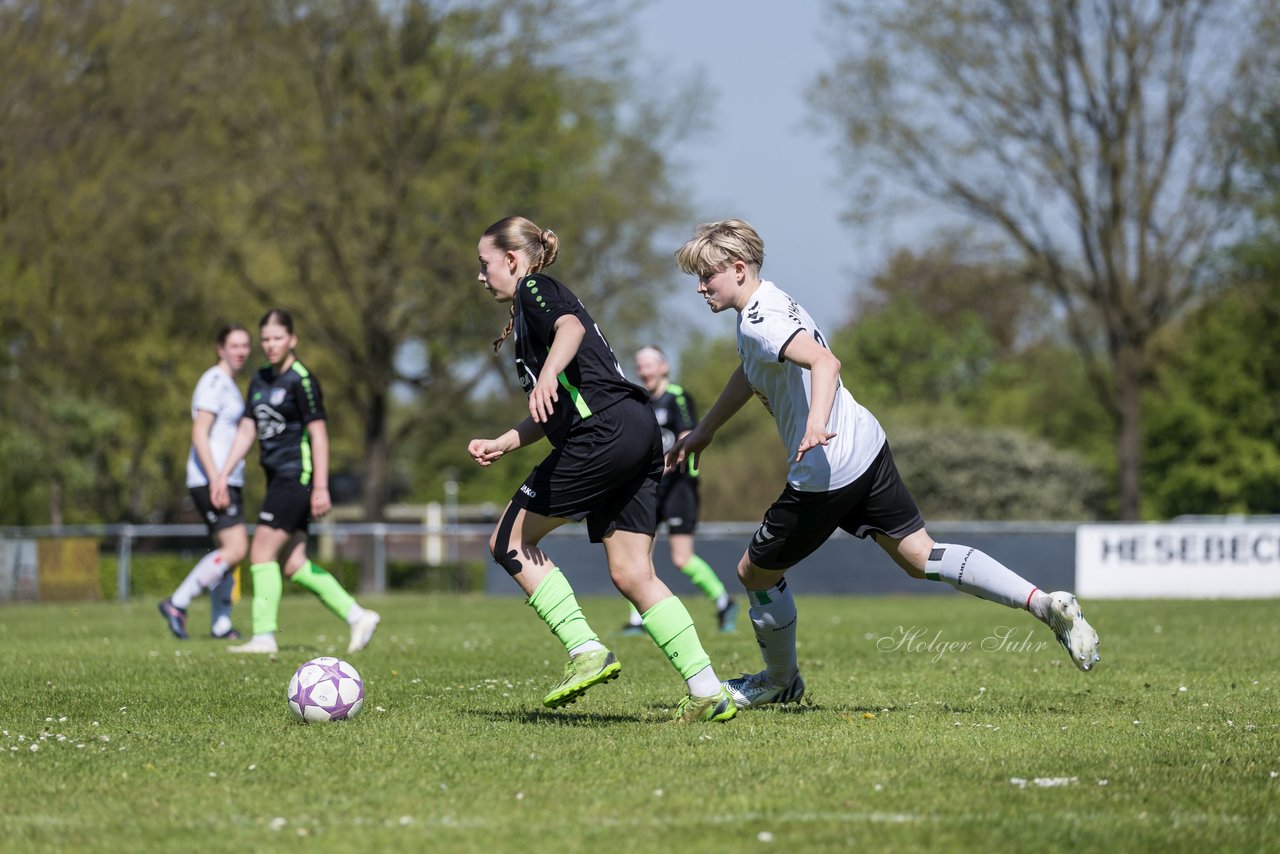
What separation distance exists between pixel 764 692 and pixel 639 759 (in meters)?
1.79

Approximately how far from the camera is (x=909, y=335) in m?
57.9

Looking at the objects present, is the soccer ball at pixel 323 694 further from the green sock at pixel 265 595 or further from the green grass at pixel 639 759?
the green sock at pixel 265 595

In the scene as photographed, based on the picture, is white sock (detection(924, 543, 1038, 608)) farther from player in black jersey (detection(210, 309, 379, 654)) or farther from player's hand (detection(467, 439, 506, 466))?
player in black jersey (detection(210, 309, 379, 654))

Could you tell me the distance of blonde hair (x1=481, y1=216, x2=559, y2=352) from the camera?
21.6ft

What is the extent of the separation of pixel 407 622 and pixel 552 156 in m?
20.6

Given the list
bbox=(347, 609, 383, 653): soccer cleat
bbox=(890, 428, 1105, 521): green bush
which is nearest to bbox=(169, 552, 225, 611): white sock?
bbox=(347, 609, 383, 653): soccer cleat

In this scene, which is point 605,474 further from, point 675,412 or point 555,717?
point 675,412

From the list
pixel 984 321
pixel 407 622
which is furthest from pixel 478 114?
pixel 984 321

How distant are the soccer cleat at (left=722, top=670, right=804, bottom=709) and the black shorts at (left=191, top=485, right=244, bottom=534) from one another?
596cm

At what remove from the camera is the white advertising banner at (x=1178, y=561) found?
22.2 metres

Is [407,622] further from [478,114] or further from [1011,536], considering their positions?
[478,114]

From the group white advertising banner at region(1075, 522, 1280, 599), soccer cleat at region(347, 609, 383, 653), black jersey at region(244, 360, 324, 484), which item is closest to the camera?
soccer cleat at region(347, 609, 383, 653)

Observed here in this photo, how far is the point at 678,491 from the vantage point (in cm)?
1358

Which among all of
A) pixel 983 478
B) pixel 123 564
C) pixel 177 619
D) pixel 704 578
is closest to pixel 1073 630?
pixel 704 578
